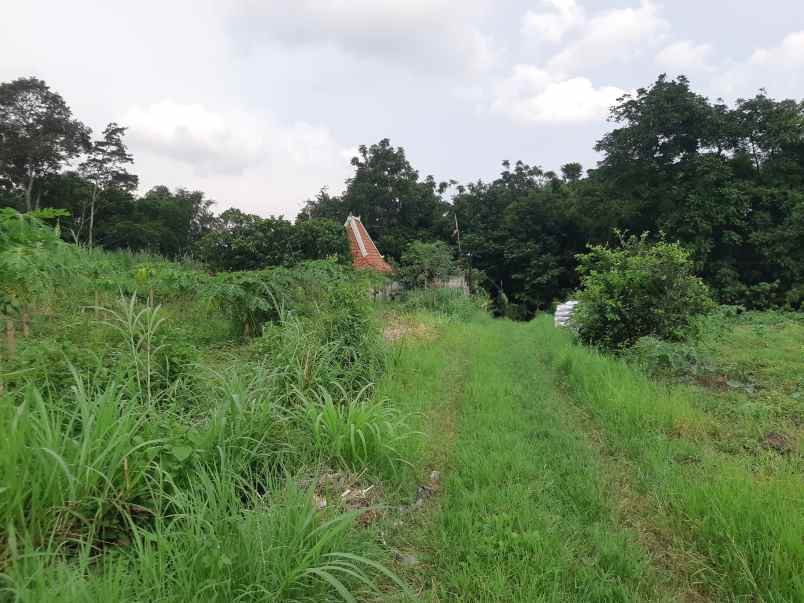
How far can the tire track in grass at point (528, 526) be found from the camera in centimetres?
202

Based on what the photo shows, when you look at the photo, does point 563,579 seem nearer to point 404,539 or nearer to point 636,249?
point 404,539

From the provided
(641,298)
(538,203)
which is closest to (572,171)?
(538,203)

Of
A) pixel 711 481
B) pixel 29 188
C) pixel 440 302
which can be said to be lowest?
pixel 711 481

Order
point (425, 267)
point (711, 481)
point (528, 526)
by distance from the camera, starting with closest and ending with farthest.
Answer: point (528, 526) < point (711, 481) < point (425, 267)

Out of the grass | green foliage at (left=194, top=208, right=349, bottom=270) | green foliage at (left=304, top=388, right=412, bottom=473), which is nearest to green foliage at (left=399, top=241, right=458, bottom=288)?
green foliage at (left=194, top=208, right=349, bottom=270)

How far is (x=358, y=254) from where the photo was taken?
20.6m

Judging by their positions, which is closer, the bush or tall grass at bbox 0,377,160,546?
tall grass at bbox 0,377,160,546

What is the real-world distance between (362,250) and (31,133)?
20193 millimetres

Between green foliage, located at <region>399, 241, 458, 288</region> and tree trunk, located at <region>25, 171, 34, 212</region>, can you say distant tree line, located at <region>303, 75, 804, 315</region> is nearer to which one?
green foliage, located at <region>399, 241, 458, 288</region>

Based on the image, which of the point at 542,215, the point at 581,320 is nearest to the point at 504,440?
the point at 581,320

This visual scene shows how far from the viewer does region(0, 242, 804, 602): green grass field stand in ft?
5.65

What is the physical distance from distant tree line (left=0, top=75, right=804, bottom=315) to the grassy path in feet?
37.9

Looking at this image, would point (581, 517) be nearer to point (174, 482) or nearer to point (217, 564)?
point (217, 564)

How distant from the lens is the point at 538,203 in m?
26.4
